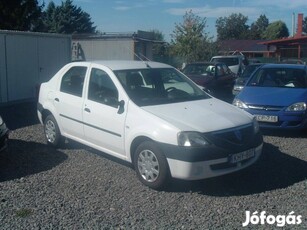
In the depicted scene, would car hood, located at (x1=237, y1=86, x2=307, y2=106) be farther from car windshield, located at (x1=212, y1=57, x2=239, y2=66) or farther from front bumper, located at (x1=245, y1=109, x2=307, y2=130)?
car windshield, located at (x1=212, y1=57, x2=239, y2=66)

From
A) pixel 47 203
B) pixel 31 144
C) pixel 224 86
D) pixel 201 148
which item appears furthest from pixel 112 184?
pixel 224 86

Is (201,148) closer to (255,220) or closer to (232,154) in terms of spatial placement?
(232,154)

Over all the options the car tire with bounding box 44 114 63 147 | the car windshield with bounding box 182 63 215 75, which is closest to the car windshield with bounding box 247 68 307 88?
the car windshield with bounding box 182 63 215 75

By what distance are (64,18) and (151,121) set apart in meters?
39.6

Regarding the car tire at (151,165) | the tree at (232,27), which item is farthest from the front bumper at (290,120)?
the tree at (232,27)

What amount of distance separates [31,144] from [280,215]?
499 centimetres

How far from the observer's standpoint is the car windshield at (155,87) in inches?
235

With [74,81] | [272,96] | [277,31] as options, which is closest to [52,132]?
[74,81]

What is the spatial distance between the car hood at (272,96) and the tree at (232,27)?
88.8 metres

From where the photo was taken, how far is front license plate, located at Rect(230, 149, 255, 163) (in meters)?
5.20

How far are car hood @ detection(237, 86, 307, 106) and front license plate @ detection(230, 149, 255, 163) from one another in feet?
10.4

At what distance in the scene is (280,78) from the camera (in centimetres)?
973

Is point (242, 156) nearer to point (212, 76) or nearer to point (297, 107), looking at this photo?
point (297, 107)

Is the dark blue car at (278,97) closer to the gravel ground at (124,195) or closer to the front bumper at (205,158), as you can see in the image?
the gravel ground at (124,195)
